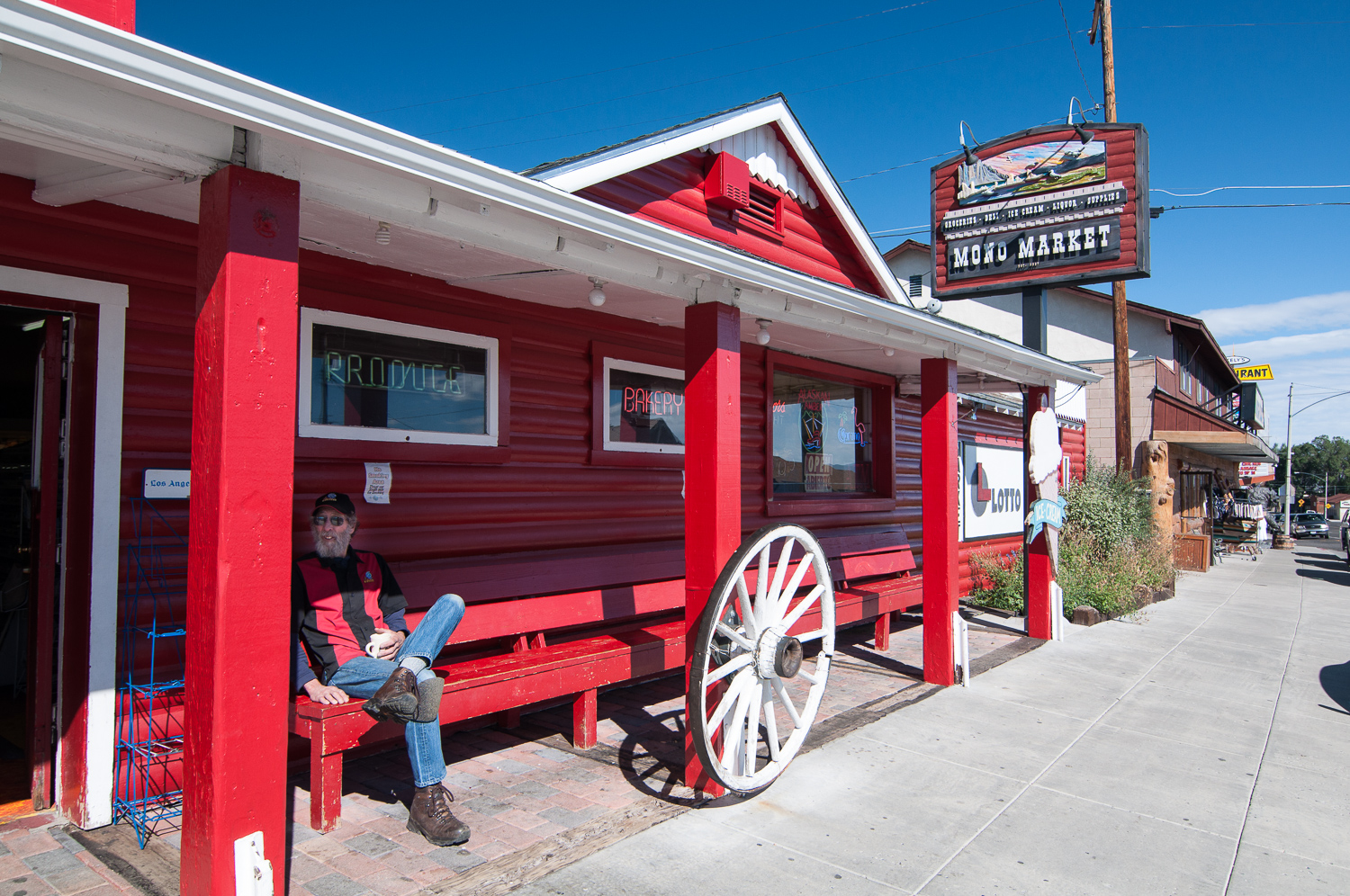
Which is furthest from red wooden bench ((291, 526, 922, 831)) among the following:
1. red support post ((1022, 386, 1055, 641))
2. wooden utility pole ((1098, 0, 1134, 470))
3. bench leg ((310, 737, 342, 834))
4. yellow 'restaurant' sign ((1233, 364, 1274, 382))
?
yellow 'restaurant' sign ((1233, 364, 1274, 382))

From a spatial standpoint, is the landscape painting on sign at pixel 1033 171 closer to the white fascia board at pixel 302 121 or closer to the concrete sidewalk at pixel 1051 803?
the concrete sidewalk at pixel 1051 803

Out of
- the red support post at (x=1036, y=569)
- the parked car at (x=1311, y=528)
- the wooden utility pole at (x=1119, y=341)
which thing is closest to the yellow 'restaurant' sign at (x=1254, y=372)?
the parked car at (x=1311, y=528)

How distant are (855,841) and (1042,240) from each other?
8753 mm

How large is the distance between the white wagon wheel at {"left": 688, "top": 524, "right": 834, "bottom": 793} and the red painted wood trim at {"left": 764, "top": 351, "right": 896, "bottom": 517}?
298 cm

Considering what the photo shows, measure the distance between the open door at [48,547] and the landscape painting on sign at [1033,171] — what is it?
10.1m

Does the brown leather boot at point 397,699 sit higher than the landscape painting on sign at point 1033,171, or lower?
lower

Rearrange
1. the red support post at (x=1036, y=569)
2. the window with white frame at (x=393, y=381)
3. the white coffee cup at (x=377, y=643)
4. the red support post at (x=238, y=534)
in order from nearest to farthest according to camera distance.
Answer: the red support post at (x=238, y=534)
the white coffee cup at (x=377, y=643)
the window with white frame at (x=393, y=381)
the red support post at (x=1036, y=569)

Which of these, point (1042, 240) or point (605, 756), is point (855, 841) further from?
point (1042, 240)

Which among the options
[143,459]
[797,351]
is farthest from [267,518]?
[797,351]

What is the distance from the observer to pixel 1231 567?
1723 centimetres

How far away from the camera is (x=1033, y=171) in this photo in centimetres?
1025

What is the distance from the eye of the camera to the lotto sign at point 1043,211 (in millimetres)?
9562

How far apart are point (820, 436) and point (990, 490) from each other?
385cm

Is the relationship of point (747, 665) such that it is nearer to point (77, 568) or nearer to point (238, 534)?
point (238, 534)
